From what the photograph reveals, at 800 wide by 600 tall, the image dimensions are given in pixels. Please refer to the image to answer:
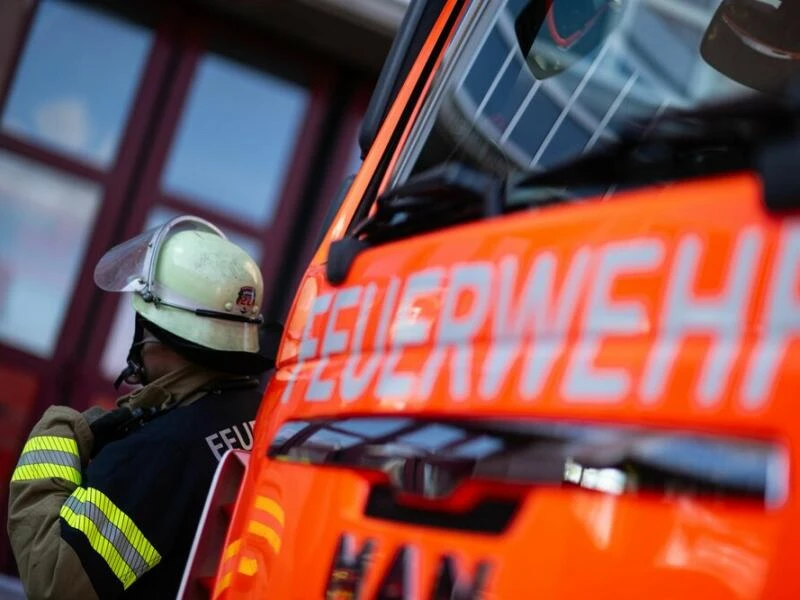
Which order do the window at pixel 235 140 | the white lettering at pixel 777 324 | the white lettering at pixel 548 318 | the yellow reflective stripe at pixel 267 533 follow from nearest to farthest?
1. the white lettering at pixel 777 324
2. the white lettering at pixel 548 318
3. the yellow reflective stripe at pixel 267 533
4. the window at pixel 235 140

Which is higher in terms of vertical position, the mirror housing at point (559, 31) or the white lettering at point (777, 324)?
the mirror housing at point (559, 31)

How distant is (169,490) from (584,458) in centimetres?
166

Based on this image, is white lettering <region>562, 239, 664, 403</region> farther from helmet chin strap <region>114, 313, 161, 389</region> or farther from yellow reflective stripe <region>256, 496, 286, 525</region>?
helmet chin strap <region>114, 313, 161, 389</region>

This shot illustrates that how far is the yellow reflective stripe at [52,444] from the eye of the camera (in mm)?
2951

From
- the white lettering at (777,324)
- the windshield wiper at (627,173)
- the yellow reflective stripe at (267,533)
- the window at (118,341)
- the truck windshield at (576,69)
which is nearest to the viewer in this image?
the white lettering at (777,324)

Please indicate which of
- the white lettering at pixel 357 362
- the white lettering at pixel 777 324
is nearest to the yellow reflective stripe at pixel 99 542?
the white lettering at pixel 357 362

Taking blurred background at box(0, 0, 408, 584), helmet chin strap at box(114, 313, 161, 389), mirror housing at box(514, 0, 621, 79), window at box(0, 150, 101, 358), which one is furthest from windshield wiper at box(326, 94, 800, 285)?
window at box(0, 150, 101, 358)

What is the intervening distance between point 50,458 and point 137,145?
4.78 m

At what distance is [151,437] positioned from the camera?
2.92 m

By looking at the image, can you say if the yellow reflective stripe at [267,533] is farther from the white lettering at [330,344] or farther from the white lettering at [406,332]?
the white lettering at [406,332]

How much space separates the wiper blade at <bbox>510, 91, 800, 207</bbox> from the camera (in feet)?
4.64

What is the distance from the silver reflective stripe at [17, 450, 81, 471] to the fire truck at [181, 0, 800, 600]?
2.28ft

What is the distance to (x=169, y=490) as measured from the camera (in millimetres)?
2854

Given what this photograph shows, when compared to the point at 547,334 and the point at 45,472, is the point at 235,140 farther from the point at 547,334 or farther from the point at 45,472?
the point at 547,334
